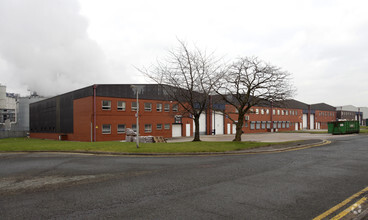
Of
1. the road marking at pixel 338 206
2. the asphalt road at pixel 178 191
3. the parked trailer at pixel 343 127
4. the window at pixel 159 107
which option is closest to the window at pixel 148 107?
the window at pixel 159 107

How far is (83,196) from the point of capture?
600 cm

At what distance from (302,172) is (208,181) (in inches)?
152

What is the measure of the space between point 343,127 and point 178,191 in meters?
39.8

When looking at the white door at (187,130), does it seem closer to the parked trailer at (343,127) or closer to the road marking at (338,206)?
the parked trailer at (343,127)

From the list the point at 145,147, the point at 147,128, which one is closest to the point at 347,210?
the point at 145,147

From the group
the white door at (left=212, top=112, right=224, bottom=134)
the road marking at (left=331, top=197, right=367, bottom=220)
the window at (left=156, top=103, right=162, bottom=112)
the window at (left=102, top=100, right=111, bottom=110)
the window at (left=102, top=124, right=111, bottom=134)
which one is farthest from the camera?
the white door at (left=212, top=112, right=224, bottom=134)

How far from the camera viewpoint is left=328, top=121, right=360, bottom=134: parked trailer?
37125mm

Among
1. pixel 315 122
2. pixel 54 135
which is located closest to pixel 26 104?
pixel 54 135

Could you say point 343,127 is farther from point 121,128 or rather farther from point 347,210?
point 347,210

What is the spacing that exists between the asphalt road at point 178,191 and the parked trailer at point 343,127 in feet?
106

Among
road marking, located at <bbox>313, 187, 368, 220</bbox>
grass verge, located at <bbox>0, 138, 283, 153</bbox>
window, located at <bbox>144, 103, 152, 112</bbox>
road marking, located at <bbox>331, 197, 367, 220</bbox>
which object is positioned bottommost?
grass verge, located at <bbox>0, 138, 283, 153</bbox>

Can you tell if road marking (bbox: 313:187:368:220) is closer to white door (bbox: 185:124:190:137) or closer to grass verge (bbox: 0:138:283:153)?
grass verge (bbox: 0:138:283:153)

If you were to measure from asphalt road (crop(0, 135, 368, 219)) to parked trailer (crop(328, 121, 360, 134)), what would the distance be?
1274 inches

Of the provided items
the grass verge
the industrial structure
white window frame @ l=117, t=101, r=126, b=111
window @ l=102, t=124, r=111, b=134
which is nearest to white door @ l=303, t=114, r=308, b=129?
the industrial structure
